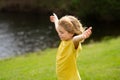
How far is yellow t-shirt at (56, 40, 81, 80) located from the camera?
698 cm

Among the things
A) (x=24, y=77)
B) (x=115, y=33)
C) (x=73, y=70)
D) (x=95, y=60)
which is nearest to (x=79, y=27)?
(x=73, y=70)

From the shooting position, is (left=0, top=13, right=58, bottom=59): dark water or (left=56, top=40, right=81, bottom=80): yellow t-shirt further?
(left=0, top=13, right=58, bottom=59): dark water

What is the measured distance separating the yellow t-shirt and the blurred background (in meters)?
21.2

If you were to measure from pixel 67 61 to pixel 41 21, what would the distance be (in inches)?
1593

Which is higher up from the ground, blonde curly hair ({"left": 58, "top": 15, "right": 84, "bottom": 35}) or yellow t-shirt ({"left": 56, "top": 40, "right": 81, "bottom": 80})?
blonde curly hair ({"left": 58, "top": 15, "right": 84, "bottom": 35})

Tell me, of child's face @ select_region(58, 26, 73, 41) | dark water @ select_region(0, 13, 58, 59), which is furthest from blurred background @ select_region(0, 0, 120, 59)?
child's face @ select_region(58, 26, 73, 41)

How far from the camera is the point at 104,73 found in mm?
11039

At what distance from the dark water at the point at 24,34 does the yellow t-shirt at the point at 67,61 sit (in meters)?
20.6

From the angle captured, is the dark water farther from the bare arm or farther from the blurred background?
the bare arm

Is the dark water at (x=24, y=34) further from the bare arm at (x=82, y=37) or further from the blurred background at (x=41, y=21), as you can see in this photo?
the bare arm at (x=82, y=37)

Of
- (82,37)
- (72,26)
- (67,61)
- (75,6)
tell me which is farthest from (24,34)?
(82,37)

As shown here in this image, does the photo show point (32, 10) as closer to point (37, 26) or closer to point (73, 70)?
point (37, 26)

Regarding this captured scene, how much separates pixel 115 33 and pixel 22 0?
22660 mm

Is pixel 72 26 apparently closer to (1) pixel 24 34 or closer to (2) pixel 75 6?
(1) pixel 24 34
